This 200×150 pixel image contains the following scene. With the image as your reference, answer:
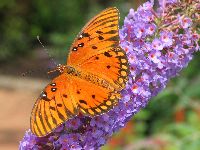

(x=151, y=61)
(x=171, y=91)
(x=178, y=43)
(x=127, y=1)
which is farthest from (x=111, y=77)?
(x=127, y=1)

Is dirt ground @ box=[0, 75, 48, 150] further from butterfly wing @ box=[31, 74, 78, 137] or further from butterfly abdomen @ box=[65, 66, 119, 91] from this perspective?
butterfly wing @ box=[31, 74, 78, 137]

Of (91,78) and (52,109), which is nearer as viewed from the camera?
(52,109)

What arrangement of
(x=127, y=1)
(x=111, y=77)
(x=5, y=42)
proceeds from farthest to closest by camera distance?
(x=5, y=42) < (x=127, y=1) < (x=111, y=77)

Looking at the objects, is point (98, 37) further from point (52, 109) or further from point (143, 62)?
point (52, 109)

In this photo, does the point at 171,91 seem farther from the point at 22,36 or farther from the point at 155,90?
the point at 22,36

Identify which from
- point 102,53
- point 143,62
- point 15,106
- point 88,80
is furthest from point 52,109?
point 15,106
